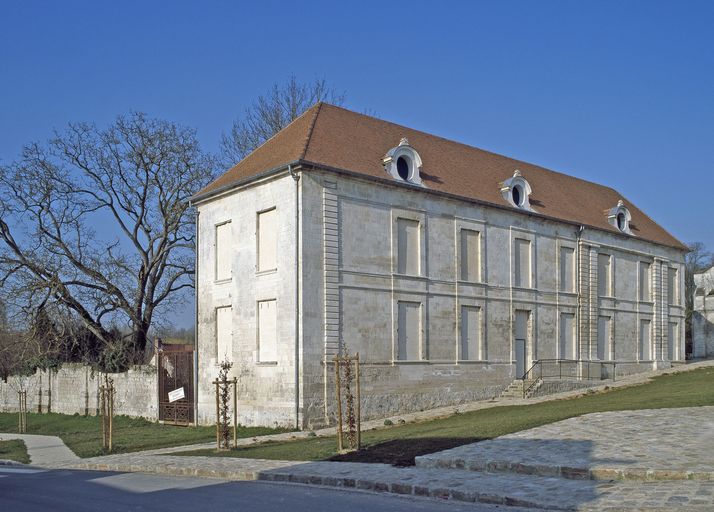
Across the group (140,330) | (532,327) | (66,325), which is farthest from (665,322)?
(66,325)

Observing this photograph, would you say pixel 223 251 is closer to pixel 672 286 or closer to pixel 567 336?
pixel 567 336

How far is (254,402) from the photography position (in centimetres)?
2428

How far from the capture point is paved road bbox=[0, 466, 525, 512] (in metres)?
10.1

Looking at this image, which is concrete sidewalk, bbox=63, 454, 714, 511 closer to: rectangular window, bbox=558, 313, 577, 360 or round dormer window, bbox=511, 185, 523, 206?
round dormer window, bbox=511, 185, 523, 206

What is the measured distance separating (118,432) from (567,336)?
18740 mm

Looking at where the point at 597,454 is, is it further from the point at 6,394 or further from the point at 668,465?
the point at 6,394

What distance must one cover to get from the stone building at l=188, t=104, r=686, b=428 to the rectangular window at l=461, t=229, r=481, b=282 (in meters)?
0.06

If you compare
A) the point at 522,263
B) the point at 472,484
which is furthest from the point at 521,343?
the point at 472,484

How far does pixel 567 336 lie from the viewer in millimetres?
33000

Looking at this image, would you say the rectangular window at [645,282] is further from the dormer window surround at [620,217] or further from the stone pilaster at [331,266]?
the stone pilaster at [331,266]

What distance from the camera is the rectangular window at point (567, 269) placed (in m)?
32.8

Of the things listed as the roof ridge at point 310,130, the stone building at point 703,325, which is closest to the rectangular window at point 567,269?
the roof ridge at point 310,130

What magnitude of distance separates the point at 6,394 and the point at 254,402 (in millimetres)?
20236

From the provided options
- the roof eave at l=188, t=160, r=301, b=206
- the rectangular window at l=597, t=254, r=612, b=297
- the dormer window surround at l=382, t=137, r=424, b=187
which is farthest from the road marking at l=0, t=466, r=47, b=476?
the rectangular window at l=597, t=254, r=612, b=297
